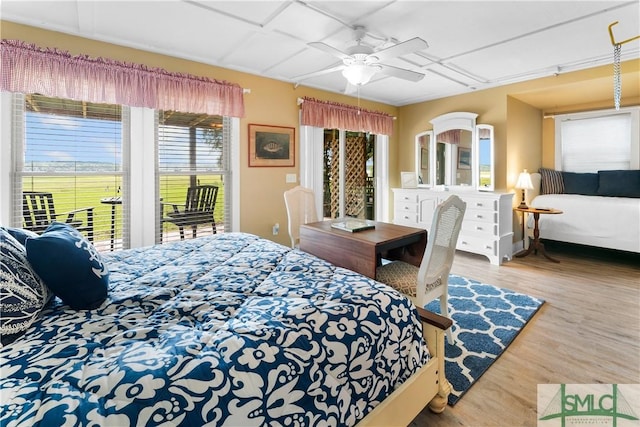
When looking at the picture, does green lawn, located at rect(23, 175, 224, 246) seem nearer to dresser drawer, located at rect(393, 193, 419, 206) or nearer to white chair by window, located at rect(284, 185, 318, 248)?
white chair by window, located at rect(284, 185, 318, 248)

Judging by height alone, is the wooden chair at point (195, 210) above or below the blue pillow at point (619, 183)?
Result: below

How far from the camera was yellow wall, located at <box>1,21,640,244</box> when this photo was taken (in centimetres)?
338

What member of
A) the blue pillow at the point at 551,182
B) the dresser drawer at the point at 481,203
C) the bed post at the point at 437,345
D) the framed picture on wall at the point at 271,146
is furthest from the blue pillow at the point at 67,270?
the blue pillow at the point at 551,182

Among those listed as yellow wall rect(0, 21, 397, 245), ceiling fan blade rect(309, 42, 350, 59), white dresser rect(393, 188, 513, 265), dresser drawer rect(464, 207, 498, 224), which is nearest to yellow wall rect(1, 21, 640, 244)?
yellow wall rect(0, 21, 397, 245)

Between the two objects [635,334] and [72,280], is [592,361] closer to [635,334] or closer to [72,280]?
[635,334]

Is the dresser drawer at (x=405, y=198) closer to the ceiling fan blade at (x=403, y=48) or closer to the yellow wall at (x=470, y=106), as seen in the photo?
the yellow wall at (x=470, y=106)

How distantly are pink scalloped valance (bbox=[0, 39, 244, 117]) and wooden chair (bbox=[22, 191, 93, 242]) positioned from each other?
0.85m

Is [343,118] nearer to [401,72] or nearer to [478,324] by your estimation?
[401,72]

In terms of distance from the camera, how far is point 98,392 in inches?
31.1

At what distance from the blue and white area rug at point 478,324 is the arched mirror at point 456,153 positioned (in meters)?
1.94

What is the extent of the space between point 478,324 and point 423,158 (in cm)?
342

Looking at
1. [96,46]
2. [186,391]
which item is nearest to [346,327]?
[186,391]

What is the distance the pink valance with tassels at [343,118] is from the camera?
4277mm

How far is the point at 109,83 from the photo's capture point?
9.28 feet
